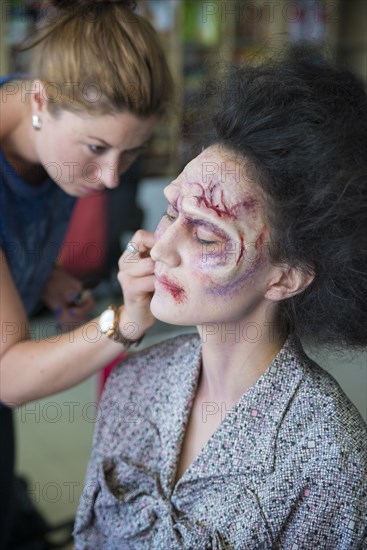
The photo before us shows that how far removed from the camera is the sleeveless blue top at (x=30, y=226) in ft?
4.75

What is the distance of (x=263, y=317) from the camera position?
3.75ft

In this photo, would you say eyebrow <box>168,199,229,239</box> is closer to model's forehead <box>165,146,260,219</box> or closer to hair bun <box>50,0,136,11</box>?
model's forehead <box>165,146,260,219</box>

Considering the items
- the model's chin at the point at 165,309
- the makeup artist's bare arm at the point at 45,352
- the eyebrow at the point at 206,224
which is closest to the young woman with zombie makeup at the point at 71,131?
the makeup artist's bare arm at the point at 45,352

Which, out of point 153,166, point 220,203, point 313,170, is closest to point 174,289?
point 220,203

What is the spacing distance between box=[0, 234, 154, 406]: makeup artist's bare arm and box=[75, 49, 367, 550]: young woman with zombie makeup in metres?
0.14

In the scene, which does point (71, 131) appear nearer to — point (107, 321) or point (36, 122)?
point (36, 122)

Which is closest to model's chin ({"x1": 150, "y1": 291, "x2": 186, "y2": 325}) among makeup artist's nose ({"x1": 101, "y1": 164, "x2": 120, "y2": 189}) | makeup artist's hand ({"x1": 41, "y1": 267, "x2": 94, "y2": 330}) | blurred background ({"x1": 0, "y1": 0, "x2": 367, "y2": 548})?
blurred background ({"x1": 0, "y1": 0, "x2": 367, "y2": 548})

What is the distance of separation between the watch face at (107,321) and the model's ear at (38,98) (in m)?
0.47

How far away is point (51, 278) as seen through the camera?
180cm

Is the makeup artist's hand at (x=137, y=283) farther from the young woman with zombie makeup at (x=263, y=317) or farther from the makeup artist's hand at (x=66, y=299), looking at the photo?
the makeup artist's hand at (x=66, y=299)

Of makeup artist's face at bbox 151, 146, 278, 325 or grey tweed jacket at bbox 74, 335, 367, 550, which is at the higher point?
makeup artist's face at bbox 151, 146, 278, 325

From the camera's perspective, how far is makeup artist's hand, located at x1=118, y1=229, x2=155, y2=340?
1.18m

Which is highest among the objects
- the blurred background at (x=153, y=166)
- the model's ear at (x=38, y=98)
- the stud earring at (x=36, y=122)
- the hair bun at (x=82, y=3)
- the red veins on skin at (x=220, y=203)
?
the hair bun at (x=82, y=3)

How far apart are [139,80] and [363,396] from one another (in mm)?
757
